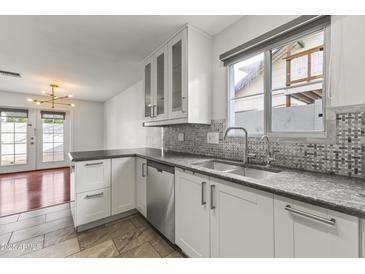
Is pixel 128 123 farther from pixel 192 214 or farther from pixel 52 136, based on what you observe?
pixel 192 214

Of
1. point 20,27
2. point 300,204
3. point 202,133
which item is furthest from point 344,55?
point 20,27

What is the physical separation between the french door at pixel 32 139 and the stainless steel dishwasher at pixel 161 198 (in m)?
4.92

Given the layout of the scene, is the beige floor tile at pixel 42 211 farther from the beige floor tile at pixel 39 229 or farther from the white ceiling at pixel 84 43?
the white ceiling at pixel 84 43

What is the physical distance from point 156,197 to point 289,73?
5.91 feet

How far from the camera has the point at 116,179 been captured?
83.4 inches

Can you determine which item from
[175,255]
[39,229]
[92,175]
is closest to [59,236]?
[39,229]

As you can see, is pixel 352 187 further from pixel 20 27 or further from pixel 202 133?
pixel 20 27

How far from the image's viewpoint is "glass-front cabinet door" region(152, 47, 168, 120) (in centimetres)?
213

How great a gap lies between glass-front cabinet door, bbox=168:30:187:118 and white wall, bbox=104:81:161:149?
3.41 ft

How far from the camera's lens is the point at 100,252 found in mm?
1574

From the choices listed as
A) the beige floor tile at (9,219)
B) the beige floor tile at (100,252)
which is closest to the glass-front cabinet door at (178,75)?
the beige floor tile at (100,252)

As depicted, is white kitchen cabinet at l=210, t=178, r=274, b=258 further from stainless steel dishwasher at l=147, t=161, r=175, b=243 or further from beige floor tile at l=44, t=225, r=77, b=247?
beige floor tile at l=44, t=225, r=77, b=247

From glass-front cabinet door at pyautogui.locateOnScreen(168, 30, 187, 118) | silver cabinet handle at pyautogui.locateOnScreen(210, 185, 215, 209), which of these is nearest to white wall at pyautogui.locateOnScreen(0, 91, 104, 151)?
glass-front cabinet door at pyautogui.locateOnScreen(168, 30, 187, 118)

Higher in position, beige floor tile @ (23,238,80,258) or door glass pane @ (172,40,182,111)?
door glass pane @ (172,40,182,111)
